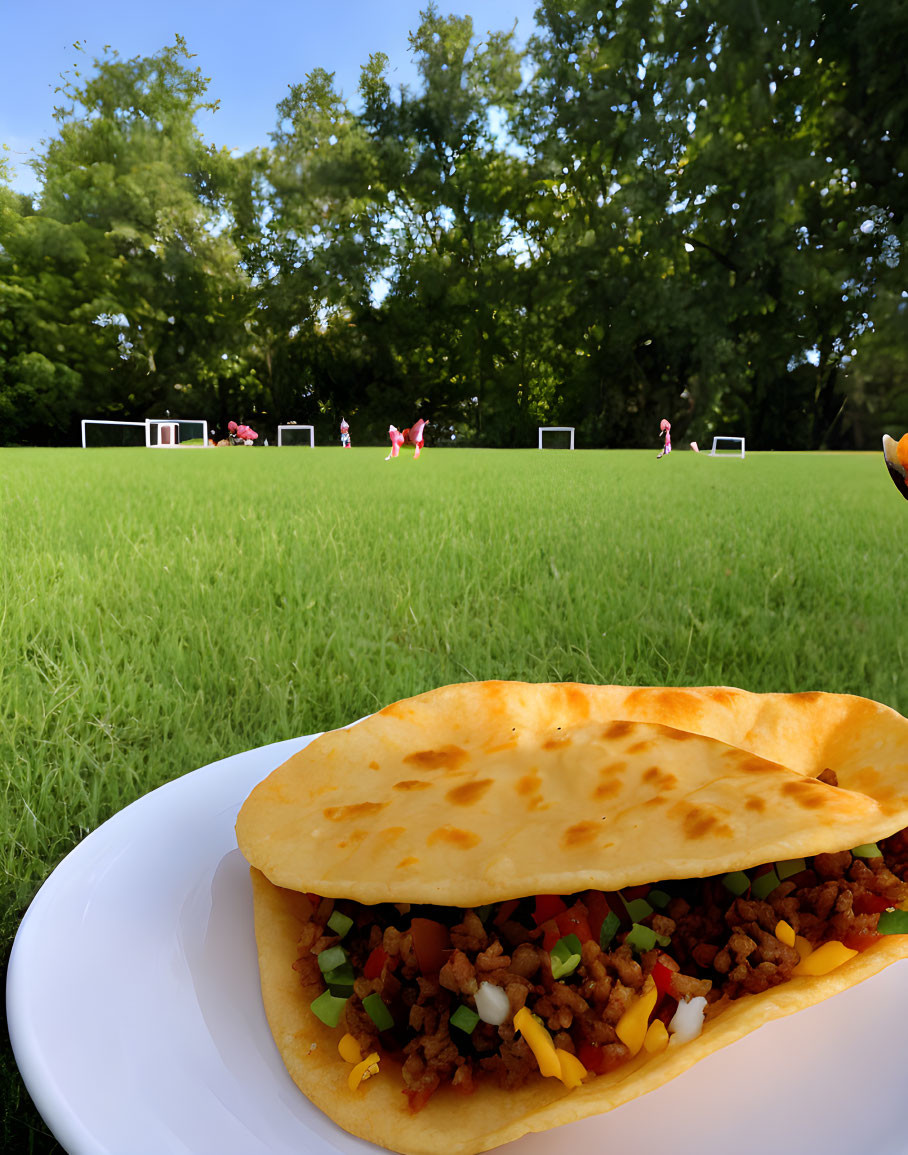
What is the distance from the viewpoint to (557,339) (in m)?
39.0

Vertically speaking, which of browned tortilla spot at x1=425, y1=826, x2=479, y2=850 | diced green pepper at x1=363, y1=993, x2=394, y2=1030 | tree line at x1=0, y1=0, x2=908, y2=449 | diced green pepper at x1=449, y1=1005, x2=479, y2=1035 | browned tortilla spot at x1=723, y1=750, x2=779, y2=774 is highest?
tree line at x1=0, y1=0, x2=908, y2=449

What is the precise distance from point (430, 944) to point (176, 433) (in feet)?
120

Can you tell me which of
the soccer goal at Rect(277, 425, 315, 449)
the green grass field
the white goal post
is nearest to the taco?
the green grass field

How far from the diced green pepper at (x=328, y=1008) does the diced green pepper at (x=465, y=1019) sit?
19 cm

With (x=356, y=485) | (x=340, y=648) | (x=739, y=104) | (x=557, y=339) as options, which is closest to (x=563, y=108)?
(x=739, y=104)

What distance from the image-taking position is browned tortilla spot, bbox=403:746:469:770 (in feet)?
5.41

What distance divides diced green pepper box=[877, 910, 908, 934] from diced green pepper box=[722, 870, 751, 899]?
0.77 ft

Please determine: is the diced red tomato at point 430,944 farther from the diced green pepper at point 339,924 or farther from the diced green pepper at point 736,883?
the diced green pepper at point 736,883

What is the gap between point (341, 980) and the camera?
4.38 feet

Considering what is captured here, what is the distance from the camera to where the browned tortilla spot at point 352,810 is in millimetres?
1519

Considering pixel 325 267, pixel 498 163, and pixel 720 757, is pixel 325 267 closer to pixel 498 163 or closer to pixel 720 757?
pixel 498 163

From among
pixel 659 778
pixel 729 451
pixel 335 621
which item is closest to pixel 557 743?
pixel 659 778

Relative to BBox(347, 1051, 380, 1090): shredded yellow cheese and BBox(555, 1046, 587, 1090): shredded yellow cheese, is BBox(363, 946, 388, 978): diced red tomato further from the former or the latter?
BBox(555, 1046, 587, 1090): shredded yellow cheese

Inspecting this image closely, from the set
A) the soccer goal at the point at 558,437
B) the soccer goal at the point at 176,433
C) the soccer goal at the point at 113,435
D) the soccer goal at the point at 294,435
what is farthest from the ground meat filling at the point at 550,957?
the soccer goal at the point at 294,435
